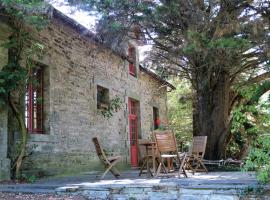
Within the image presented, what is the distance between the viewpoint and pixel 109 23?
28.6 ft

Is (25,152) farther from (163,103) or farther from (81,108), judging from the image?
(163,103)

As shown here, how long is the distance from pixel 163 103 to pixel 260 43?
9863 mm

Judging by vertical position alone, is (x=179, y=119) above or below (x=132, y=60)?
below

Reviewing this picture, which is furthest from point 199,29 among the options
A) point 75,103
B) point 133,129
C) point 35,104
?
point 133,129

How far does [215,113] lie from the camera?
36.1ft

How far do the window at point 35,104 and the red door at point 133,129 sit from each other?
219 inches

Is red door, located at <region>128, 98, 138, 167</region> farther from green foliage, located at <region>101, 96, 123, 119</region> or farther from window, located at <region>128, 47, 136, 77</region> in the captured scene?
green foliage, located at <region>101, 96, 123, 119</region>

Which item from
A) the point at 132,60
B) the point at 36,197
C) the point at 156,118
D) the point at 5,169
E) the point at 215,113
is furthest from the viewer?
the point at 156,118

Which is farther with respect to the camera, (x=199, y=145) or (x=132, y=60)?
(x=132, y=60)

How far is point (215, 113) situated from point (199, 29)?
336 centimetres

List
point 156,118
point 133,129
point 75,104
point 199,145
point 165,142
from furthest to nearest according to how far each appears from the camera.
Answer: point 156,118 < point 133,129 < point 75,104 < point 199,145 < point 165,142

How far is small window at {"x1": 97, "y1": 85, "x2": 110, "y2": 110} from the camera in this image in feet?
39.2

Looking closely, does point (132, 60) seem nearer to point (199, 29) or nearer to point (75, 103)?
point (75, 103)

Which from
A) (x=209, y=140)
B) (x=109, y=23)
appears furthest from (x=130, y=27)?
(x=209, y=140)
